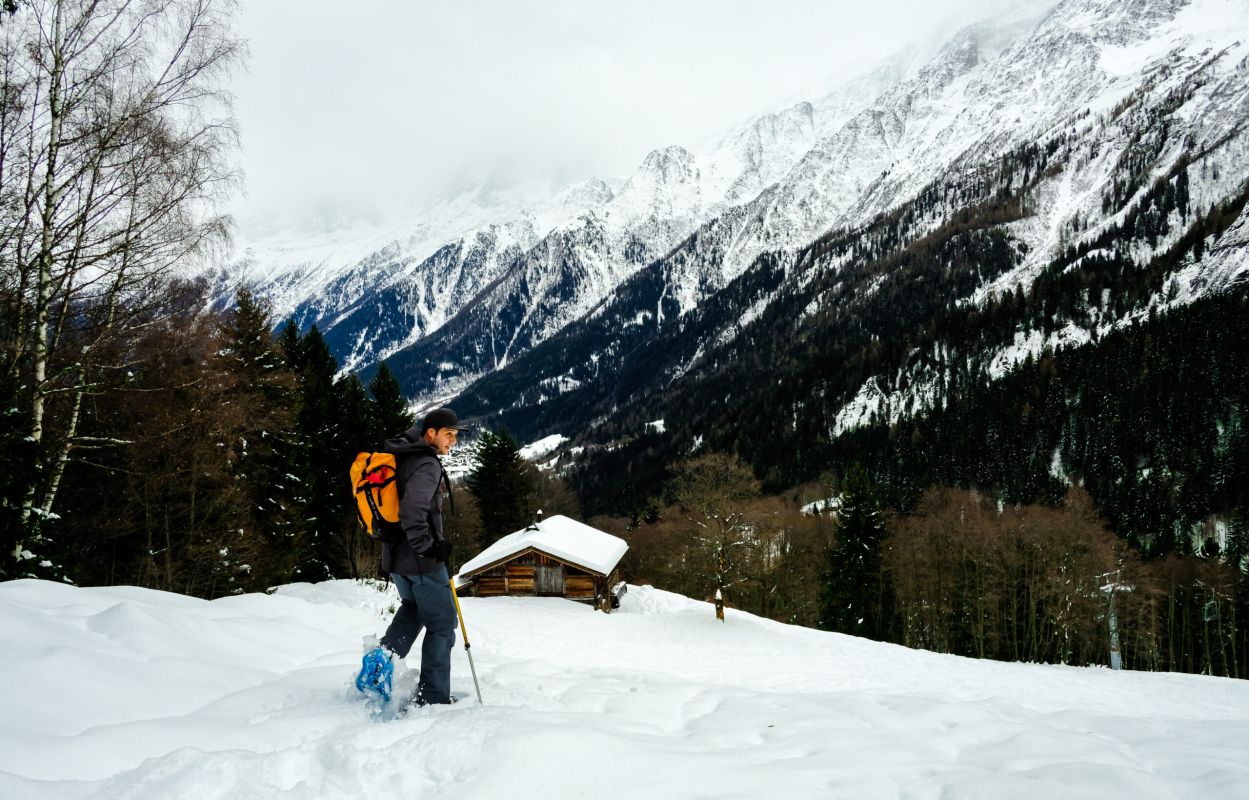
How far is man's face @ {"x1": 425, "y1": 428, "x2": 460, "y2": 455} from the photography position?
15.7ft

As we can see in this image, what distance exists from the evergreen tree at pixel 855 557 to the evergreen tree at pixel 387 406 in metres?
28.3

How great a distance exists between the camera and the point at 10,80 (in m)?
7.89

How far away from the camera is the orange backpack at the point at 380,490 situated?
460 centimetres

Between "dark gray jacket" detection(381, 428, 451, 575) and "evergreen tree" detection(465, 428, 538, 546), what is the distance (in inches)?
1359

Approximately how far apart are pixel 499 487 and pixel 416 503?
3607 cm

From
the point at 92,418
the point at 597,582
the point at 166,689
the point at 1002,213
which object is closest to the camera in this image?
the point at 166,689

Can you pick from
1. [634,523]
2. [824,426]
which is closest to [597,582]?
[634,523]

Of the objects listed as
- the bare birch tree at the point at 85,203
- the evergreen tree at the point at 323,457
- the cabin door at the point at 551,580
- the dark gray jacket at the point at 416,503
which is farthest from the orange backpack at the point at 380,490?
the cabin door at the point at 551,580

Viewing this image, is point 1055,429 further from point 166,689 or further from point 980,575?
point 166,689

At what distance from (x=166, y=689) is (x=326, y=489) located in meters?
21.0

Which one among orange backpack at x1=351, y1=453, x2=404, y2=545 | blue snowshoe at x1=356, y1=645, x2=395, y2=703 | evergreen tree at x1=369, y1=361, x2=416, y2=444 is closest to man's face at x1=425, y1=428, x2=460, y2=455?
orange backpack at x1=351, y1=453, x2=404, y2=545

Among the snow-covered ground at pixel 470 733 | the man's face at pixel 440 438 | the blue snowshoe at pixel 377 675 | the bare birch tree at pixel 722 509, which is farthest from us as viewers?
the bare birch tree at pixel 722 509

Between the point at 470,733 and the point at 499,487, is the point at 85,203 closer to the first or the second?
the point at 470,733

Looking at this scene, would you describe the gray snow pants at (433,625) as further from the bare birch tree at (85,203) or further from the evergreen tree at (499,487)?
the evergreen tree at (499,487)
